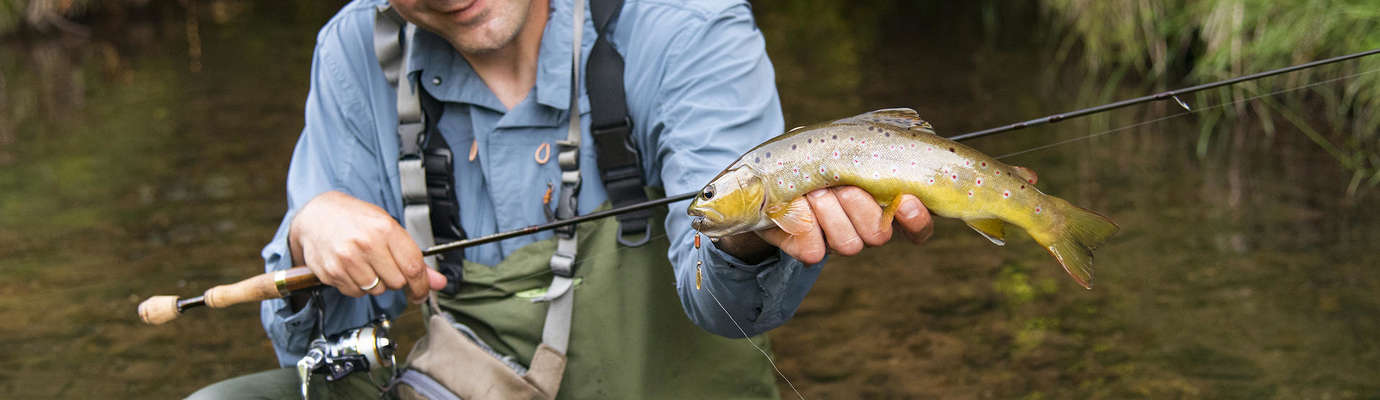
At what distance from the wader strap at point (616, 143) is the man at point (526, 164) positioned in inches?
1.0

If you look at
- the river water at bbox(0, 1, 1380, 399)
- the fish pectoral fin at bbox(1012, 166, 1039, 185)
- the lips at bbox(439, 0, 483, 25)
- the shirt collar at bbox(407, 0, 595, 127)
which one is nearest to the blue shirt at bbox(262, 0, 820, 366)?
the shirt collar at bbox(407, 0, 595, 127)

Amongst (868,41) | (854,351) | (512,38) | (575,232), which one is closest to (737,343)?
(575,232)

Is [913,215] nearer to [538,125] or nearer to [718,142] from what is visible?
[718,142]

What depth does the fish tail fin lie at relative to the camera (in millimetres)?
1476

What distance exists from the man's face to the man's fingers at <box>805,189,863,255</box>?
2.32 feet

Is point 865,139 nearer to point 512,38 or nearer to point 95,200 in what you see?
point 512,38

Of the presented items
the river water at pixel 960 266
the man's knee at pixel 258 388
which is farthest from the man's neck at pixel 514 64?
the river water at pixel 960 266

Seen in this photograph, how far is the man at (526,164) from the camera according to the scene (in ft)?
5.93

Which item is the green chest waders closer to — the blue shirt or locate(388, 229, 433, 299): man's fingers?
the blue shirt

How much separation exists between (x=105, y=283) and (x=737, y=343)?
2828mm

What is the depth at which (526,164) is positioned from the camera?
201 cm

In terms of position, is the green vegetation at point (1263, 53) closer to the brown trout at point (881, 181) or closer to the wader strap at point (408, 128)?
the brown trout at point (881, 181)

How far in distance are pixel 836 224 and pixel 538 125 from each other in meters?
0.71

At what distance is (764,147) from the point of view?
1.48 m
